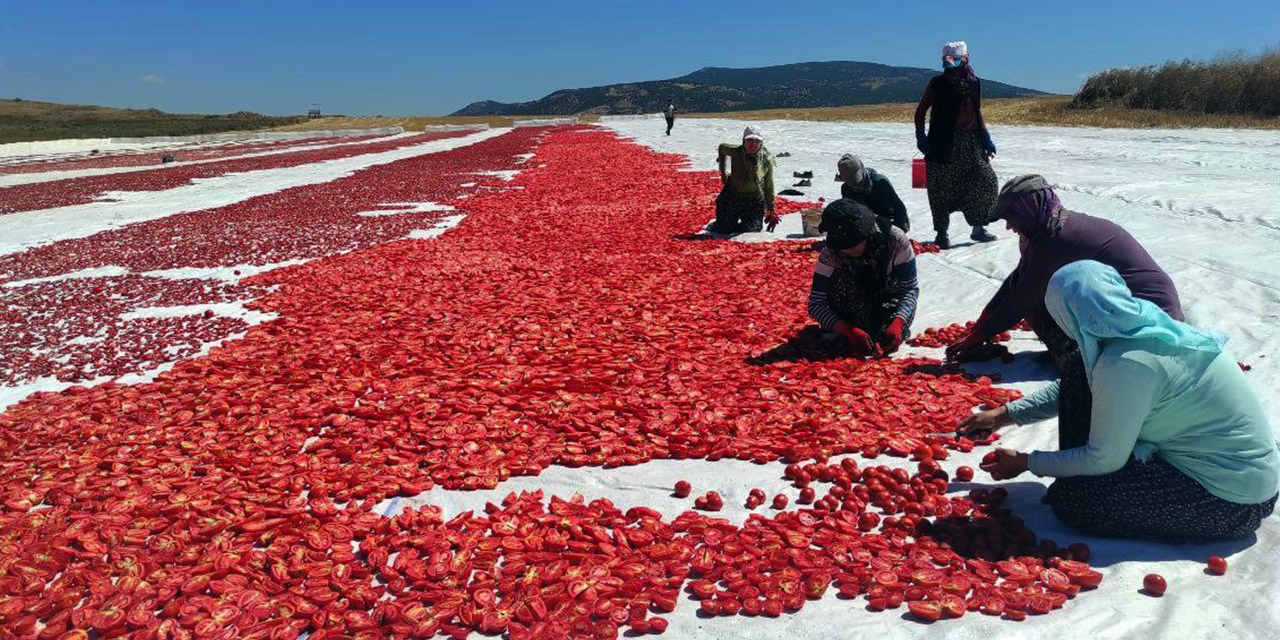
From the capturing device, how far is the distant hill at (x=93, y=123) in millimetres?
75875

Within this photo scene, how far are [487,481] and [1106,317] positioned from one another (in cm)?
308

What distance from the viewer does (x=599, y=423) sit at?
5.02 metres

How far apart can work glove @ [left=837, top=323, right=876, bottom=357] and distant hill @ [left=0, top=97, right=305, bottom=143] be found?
8246cm

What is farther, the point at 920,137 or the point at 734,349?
the point at 920,137

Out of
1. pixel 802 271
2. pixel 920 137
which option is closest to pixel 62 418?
pixel 802 271

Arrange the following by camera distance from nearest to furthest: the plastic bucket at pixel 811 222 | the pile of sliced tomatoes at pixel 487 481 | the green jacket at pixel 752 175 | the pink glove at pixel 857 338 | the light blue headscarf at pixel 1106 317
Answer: the light blue headscarf at pixel 1106 317 < the pile of sliced tomatoes at pixel 487 481 < the pink glove at pixel 857 338 < the plastic bucket at pixel 811 222 < the green jacket at pixel 752 175

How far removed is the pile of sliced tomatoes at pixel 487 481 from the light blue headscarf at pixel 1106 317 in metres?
0.98

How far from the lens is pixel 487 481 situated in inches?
170

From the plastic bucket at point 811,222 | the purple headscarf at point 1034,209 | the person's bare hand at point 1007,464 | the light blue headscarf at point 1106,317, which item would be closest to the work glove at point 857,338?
the purple headscarf at point 1034,209

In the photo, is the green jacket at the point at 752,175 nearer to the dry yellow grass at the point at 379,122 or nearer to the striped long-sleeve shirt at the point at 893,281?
the striped long-sleeve shirt at the point at 893,281

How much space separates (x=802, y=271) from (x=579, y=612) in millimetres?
6529

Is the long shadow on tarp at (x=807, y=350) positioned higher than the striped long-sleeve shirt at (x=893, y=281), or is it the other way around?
the striped long-sleeve shirt at (x=893, y=281)

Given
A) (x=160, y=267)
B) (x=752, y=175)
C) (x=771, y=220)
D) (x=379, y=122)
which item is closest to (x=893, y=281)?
(x=771, y=220)

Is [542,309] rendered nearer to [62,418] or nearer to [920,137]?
[62,418]
